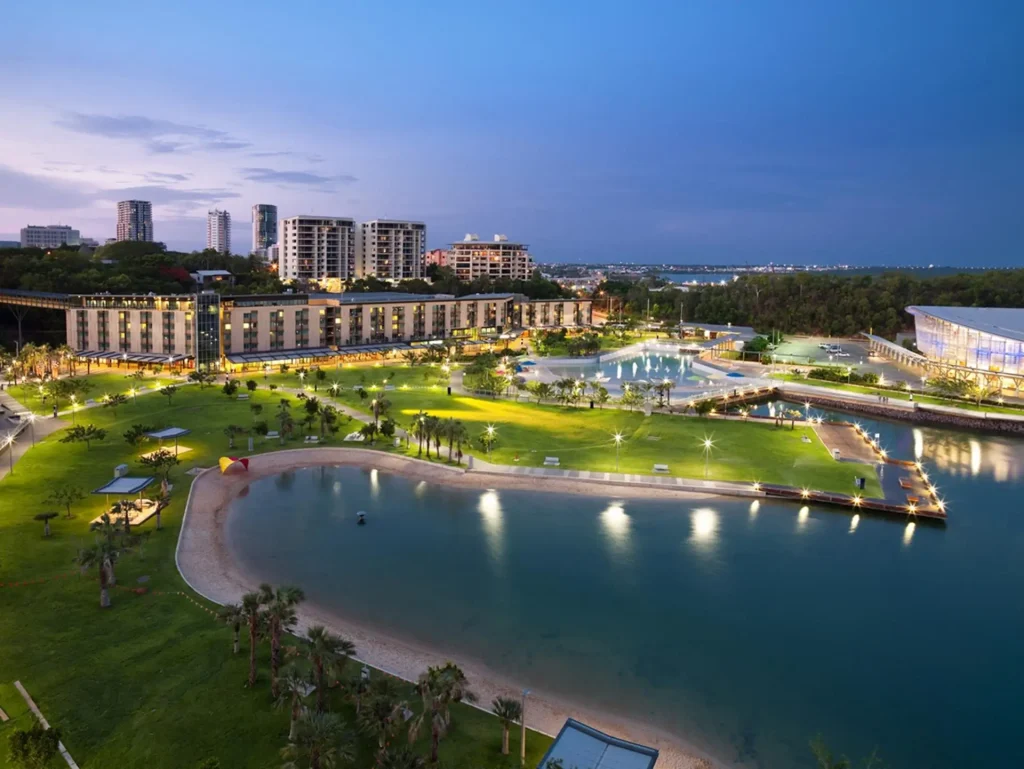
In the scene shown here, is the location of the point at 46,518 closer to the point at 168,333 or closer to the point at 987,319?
the point at 168,333

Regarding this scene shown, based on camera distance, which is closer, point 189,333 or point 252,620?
point 252,620

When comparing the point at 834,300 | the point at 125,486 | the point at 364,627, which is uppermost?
the point at 834,300

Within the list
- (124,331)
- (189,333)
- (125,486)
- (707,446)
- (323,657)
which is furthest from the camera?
(124,331)

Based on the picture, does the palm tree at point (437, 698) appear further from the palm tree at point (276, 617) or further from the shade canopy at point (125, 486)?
→ the shade canopy at point (125, 486)

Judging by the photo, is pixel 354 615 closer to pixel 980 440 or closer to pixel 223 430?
pixel 223 430

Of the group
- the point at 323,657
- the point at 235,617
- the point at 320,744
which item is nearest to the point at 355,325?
the point at 235,617

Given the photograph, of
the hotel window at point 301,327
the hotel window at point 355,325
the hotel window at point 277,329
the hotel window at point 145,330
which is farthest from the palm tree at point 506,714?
the hotel window at point 355,325

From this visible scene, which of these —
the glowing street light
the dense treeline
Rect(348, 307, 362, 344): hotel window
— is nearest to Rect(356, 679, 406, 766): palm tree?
the glowing street light
